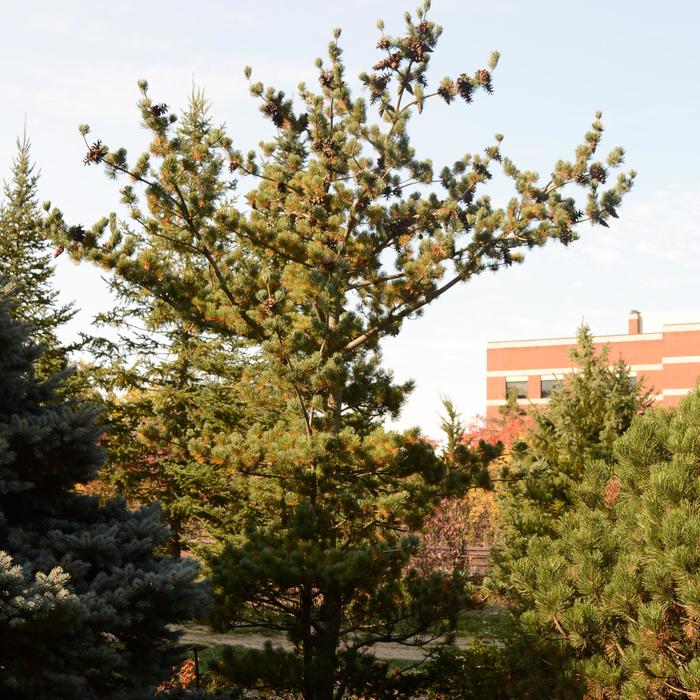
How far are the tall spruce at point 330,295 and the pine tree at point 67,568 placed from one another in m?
2.86

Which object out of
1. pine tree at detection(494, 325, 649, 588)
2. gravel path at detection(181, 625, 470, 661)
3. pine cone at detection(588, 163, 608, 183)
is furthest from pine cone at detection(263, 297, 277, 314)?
gravel path at detection(181, 625, 470, 661)

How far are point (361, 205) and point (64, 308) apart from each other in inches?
376

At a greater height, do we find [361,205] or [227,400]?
[361,205]

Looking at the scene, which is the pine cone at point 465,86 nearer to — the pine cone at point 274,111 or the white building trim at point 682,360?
the pine cone at point 274,111

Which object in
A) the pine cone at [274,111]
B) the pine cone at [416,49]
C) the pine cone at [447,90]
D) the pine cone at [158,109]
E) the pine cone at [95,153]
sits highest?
the pine cone at [416,49]

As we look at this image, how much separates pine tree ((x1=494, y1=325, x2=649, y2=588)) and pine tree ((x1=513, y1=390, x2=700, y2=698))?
2.14m

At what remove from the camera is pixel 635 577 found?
22.0 feet

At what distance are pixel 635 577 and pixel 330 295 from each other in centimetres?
471

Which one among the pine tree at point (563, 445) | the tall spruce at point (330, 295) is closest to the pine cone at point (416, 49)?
the tall spruce at point (330, 295)

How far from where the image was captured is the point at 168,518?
17391 mm

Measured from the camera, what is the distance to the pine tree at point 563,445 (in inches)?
Result: 405

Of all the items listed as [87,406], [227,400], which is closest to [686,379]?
[227,400]

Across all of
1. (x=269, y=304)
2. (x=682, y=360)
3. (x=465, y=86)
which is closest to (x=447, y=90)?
(x=465, y=86)

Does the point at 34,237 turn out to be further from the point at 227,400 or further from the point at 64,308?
the point at 227,400
